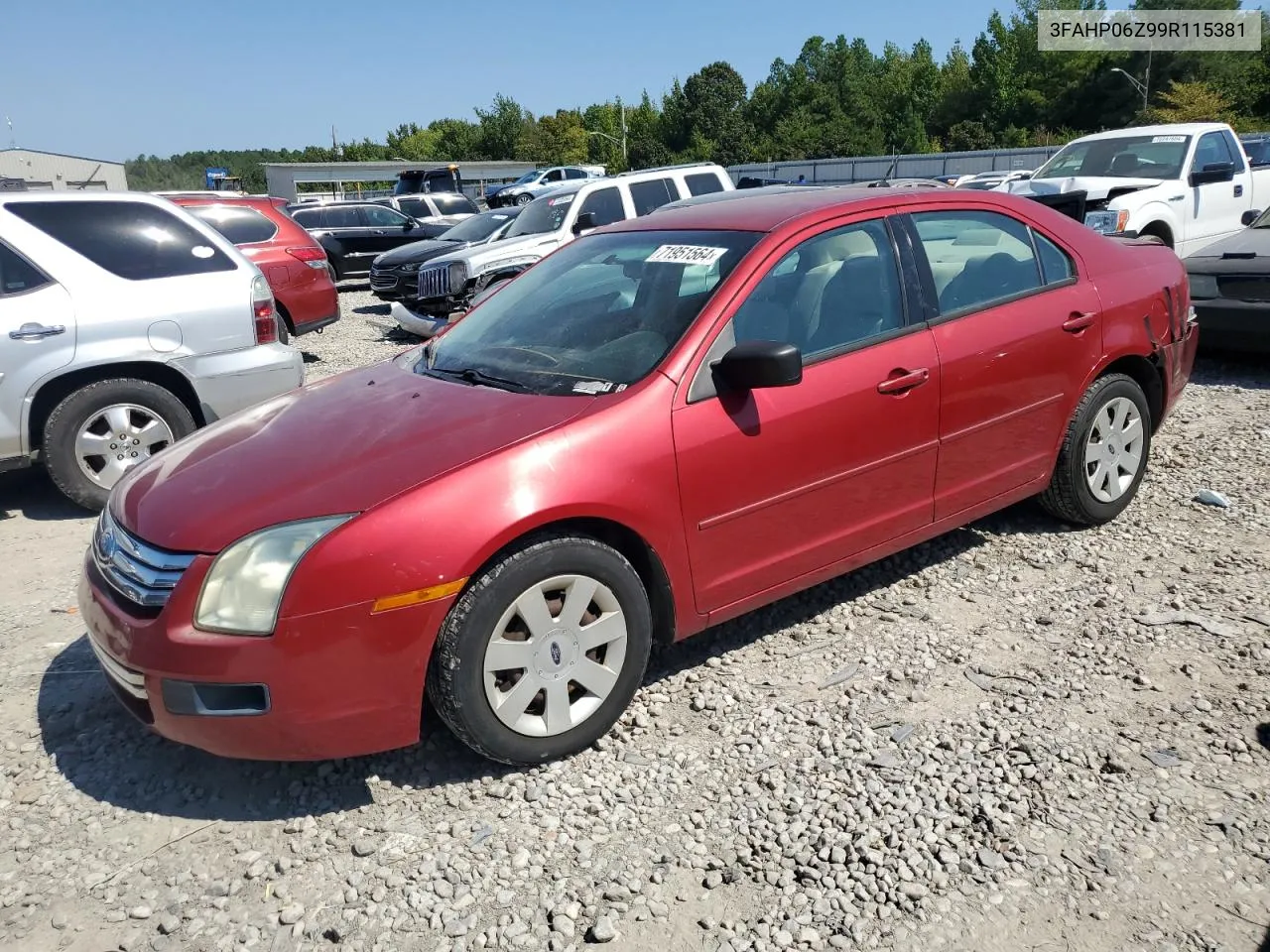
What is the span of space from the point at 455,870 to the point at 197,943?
65 cm

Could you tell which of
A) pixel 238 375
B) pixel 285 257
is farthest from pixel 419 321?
pixel 238 375

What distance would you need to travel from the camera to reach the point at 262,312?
621cm

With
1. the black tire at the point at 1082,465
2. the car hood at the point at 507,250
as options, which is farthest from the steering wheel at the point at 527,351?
the car hood at the point at 507,250

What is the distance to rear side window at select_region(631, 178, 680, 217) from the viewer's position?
12.1m

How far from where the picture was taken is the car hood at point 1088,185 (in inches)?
389

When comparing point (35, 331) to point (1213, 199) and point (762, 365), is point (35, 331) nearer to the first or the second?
point (762, 365)

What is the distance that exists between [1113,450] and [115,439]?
540 centimetres

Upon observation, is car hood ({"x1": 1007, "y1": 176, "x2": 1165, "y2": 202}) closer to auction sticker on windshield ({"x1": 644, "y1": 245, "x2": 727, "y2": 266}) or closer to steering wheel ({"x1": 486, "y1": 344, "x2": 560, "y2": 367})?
auction sticker on windshield ({"x1": 644, "y1": 245, "x2": 727, "y2": 266})

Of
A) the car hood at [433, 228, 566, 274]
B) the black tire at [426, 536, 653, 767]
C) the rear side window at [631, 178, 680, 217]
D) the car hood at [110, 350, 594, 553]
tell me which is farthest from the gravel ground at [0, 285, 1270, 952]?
the rear side window at [631, 178, 680, 217]

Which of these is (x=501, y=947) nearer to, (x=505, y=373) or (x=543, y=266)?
(x=505, y=373)

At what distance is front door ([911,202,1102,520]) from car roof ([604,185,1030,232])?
10 centimetres

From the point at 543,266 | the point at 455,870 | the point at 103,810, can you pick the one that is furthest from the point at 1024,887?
the point at 543,266

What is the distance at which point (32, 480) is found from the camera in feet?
21.8

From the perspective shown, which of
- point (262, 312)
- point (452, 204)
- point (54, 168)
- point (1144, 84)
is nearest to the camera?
point (262, 312)
